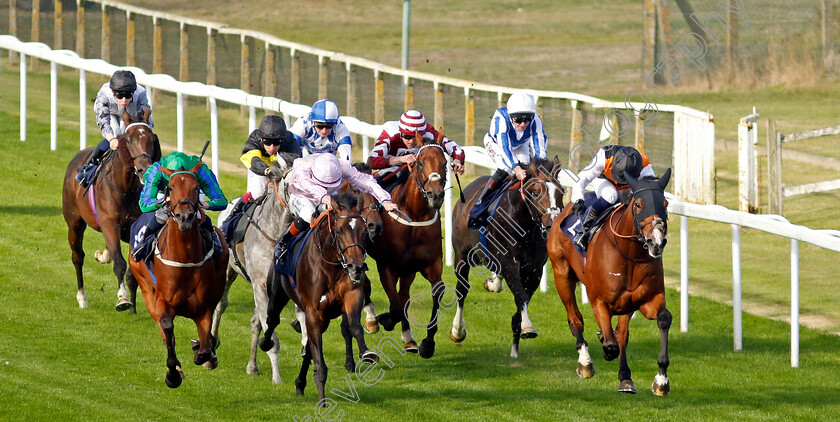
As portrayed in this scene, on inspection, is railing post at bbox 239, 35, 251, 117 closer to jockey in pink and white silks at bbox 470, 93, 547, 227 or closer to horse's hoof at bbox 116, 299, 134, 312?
horse's hoof at bbox 116, 299, 134, 312

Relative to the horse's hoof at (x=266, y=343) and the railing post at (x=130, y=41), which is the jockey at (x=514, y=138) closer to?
the horse's hoof at (x=266, y=343)

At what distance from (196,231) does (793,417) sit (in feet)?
14.5

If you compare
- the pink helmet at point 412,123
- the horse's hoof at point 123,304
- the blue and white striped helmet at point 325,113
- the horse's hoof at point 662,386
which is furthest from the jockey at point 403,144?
the horse's hoof at point 123,304

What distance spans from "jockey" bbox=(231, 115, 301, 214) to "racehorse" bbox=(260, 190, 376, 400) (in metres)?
1.17

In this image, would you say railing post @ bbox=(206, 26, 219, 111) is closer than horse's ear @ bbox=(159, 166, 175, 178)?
Answer: No

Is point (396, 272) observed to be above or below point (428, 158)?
below

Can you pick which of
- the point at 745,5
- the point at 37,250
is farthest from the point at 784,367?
the point at 745,5

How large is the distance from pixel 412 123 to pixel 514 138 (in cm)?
91

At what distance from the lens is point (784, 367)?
10.6 meters

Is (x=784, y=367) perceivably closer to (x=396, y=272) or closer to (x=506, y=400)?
(x=506, y=400)

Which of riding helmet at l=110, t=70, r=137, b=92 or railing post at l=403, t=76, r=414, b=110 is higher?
railing post at l=403, t=76, r=414, b=110

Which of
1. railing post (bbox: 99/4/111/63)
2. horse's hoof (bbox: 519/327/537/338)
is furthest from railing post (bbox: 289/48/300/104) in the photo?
horse's hoof (bbox: 519/327/537/338)

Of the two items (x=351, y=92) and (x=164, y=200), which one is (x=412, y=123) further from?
(x=351, y=92)

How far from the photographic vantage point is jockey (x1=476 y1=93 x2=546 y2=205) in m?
11.0
